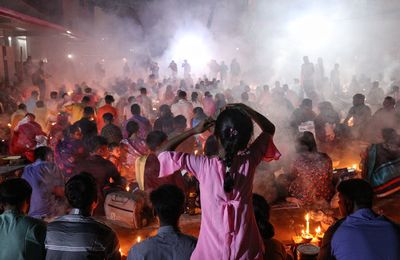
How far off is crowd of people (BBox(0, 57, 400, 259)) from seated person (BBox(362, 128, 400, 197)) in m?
0.01

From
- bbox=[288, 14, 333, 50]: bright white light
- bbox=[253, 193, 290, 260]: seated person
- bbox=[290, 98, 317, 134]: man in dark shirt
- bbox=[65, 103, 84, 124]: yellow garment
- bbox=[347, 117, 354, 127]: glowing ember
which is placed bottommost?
bbox=[253, 193, 290, 260]: seated person

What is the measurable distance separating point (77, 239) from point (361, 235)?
5.60ft

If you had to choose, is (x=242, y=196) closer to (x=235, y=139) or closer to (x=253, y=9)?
(x=235, y=139)

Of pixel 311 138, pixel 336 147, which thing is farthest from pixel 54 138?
pixel 336 147

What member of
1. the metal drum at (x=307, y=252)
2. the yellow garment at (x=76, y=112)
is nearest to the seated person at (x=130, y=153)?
the yellow garment at (x=76, y=112)

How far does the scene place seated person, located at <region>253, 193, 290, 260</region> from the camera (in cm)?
258

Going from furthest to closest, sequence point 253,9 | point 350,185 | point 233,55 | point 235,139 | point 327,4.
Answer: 1. point 233,55
2. point 253,9
3. point 327,4
4. point 350,185
5. point 235,139

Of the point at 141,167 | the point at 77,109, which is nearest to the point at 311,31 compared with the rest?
the point at 77,109

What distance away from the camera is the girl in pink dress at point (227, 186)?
2137 mm

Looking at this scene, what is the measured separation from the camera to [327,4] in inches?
614

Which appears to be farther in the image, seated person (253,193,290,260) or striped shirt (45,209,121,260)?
seated person (253,193,290,260)

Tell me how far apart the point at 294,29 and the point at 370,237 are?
52.4 feet

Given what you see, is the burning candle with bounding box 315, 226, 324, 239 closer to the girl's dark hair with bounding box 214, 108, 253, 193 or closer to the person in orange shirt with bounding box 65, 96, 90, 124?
the girl's dark hair with bounding box 214, 108, 253, 193

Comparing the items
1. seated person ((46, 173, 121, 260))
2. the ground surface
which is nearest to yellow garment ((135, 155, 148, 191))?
the ground surface
